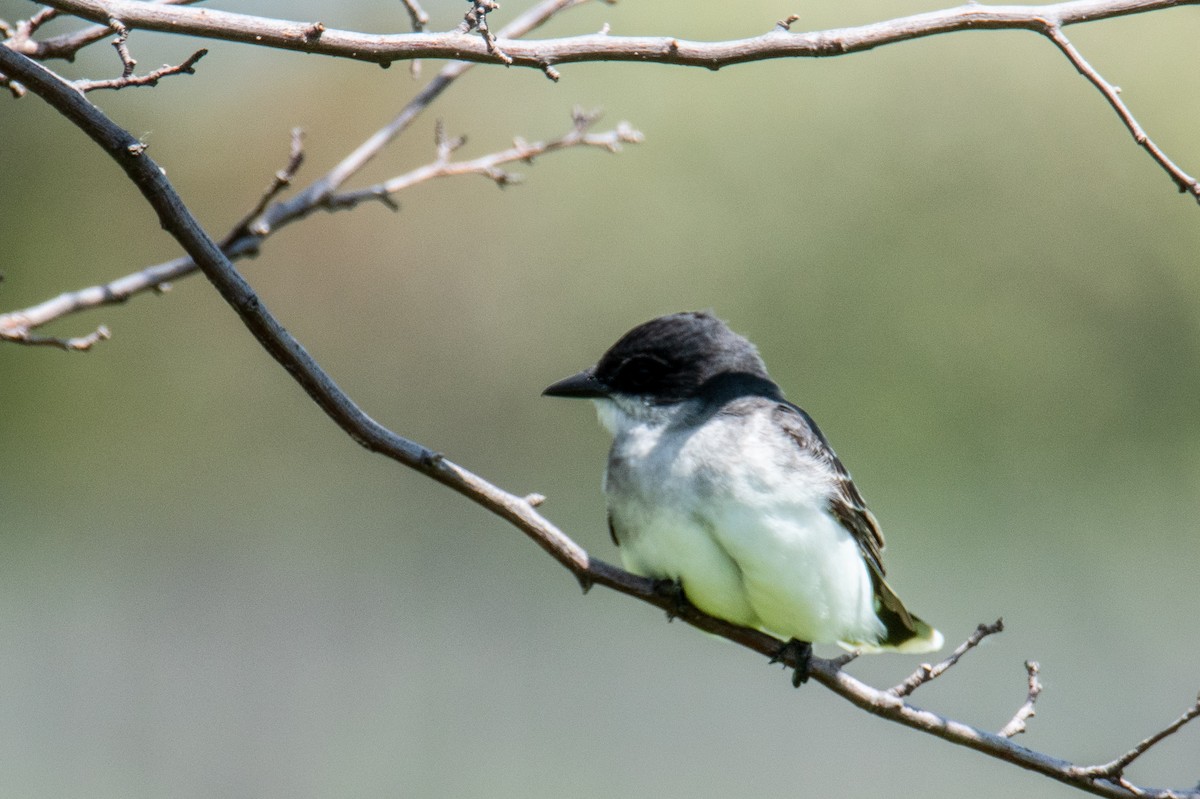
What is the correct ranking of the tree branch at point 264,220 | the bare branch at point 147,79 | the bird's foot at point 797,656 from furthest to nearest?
the bird's foot at point 797,656
the tree branch at point 264,220
the bare branch at point 147,79

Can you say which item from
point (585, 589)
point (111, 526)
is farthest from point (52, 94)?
point (111, 526)

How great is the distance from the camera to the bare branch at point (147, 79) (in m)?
3.29

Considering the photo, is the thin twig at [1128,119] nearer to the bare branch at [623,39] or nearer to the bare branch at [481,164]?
the bare branch at [623,39]

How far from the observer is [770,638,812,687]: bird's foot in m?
4.40

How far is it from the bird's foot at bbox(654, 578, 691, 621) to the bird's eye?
78 centimetres

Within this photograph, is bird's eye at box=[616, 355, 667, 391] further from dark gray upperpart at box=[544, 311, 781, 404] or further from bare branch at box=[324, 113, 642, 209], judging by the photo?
bare branch at box=[324, 113, 642, 209]

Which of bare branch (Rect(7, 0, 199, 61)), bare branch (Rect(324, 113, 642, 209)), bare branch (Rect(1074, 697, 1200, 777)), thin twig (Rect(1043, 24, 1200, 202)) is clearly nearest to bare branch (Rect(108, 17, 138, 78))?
bare branch (Rect(7, 0, 199, 61))

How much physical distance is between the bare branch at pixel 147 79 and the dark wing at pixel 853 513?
2404 mm

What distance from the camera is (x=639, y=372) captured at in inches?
198

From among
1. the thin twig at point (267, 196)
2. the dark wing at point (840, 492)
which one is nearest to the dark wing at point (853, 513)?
the dark wing at point (840, 492)

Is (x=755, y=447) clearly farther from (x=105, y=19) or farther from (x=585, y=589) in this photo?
(x=105, y=19)

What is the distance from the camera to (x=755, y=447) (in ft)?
15.4

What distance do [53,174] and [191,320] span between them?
1587 mm

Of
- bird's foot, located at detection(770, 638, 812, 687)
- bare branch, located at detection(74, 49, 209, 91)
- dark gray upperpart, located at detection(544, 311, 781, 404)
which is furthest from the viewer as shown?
dark gray upperpart, located at detection(544, 311, 781, 404)
